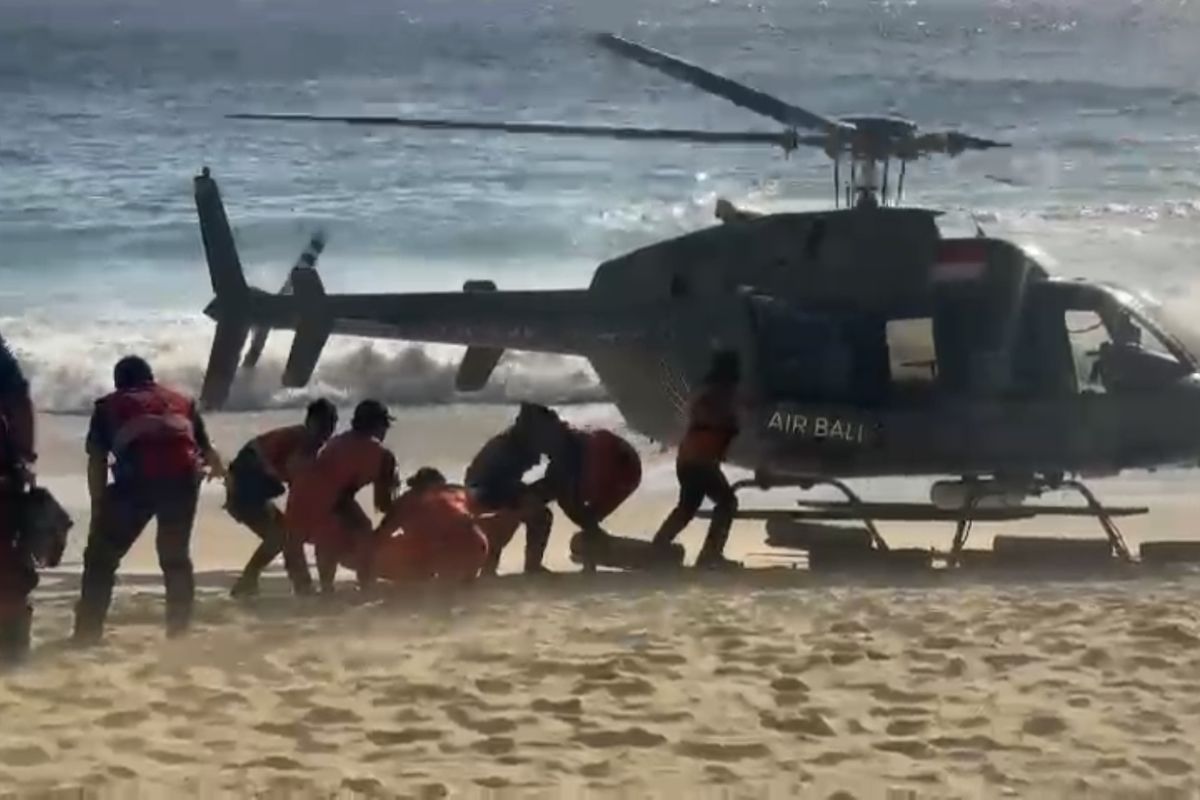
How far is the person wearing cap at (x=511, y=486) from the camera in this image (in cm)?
895

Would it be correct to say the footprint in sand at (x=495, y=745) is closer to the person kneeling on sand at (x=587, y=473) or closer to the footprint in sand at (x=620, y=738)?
the footprint in sand at (x=620, y=738)

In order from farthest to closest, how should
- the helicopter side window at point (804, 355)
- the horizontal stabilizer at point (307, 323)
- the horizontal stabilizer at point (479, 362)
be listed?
the horizontal stabilizer at point (479, 362)
the horizontal stabilizer at point (307, 323)
the helicopter side window at point (804, 355)

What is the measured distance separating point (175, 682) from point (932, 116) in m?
48.0

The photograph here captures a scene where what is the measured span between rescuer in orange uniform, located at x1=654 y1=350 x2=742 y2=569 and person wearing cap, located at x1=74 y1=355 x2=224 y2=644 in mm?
2502

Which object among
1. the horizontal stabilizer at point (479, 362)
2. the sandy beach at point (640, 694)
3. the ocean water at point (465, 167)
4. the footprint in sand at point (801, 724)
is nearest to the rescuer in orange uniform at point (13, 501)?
the sandy beach at point (640, 694)

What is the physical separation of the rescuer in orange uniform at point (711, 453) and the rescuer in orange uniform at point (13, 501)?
3245mm

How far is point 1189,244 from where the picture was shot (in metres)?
30.3

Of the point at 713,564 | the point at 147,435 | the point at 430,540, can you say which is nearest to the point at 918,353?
the point at 713,564

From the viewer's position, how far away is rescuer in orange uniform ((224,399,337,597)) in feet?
28.2

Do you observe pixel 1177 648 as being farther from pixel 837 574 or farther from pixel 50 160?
pixel 50 160

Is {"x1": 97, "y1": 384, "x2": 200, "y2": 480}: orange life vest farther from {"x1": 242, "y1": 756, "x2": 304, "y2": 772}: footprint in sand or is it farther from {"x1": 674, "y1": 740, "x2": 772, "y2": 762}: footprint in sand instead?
{"x1": 674, "y1": 740, "x2": 772, "y2": 762}: footprint in sand

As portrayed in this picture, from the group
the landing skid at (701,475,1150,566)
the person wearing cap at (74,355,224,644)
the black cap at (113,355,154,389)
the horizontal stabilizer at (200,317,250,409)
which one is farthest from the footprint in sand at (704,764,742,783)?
the horizontal stabilizer at (200,317,250,409)

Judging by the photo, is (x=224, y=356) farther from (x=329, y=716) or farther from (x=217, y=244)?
(x=329, y=716)

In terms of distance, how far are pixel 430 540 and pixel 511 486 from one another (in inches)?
33.0
